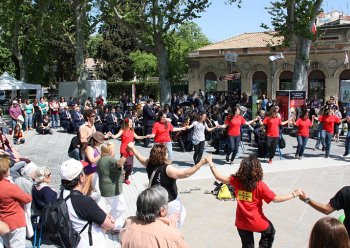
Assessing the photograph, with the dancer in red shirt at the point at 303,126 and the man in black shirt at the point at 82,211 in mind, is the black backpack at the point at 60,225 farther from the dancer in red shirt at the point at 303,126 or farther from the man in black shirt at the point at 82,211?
the dancer in red shirt at the point at 303,126

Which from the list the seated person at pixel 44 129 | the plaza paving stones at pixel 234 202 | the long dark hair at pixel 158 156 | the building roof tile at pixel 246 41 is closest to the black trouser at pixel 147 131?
the plaza paving stones at pixel 234 202

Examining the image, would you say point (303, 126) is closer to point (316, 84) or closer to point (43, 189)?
point (43, 189)

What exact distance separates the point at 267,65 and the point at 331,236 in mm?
35145

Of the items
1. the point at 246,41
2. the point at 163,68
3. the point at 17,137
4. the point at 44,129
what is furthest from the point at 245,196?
the point at 246,41

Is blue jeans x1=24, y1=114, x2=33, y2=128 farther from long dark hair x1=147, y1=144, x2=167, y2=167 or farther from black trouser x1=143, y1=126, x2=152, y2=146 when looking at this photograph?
long dark hair x1=147, y1=144, x2=167, y2=167

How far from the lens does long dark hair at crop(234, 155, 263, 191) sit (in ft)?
16.3

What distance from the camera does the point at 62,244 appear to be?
4.08 metres

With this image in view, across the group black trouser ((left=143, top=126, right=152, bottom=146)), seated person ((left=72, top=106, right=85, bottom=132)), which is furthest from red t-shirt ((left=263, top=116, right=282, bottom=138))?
seated person ((left=72, top=106, right=85, bottom=132))

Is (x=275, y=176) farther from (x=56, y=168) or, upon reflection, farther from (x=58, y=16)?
(x=58, y=16)

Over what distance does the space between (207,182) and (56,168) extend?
4.66 meters

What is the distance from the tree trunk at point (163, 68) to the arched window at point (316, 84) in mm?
16574

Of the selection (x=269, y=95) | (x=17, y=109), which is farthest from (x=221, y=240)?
(x=269, y=95)

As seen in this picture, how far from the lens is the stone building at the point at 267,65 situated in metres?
33.8

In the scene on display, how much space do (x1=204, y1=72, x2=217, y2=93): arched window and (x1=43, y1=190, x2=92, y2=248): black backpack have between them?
3677 cm
